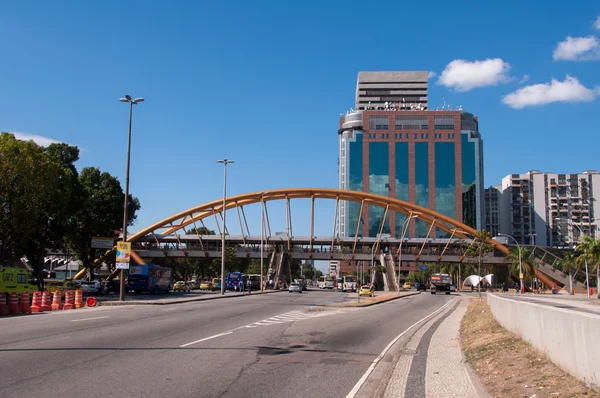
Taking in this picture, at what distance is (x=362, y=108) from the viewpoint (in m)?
197

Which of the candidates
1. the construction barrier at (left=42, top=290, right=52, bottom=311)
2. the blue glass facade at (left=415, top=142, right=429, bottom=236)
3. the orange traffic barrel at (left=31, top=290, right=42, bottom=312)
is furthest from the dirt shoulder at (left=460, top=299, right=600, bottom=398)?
the blue glass facade at (left=415, top=142, right=429, bottom=236)

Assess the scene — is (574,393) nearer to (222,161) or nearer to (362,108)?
(222,161)

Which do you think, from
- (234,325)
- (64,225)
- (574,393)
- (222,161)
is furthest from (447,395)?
(64,225)

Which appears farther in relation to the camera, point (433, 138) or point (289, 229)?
point (433, 138)

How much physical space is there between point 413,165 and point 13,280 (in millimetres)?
144869

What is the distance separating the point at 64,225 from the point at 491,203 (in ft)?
529

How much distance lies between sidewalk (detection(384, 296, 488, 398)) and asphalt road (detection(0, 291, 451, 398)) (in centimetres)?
85

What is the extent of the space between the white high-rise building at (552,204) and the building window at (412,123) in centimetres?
3796

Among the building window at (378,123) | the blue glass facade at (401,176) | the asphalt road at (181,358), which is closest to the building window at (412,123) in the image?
the building window at (378,123)

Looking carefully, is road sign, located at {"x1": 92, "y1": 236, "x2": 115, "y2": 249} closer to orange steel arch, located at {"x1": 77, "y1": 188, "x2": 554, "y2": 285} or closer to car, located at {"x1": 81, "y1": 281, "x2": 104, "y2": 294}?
car, located at {"x1": 81, "y1": 281, "x2": 104, "y2": 294}

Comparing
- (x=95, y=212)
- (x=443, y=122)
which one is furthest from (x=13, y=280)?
(x=443, y=122)

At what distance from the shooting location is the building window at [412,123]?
17038 cm

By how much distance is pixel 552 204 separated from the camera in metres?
173

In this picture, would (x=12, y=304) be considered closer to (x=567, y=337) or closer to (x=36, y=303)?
(x=36, y=303)
